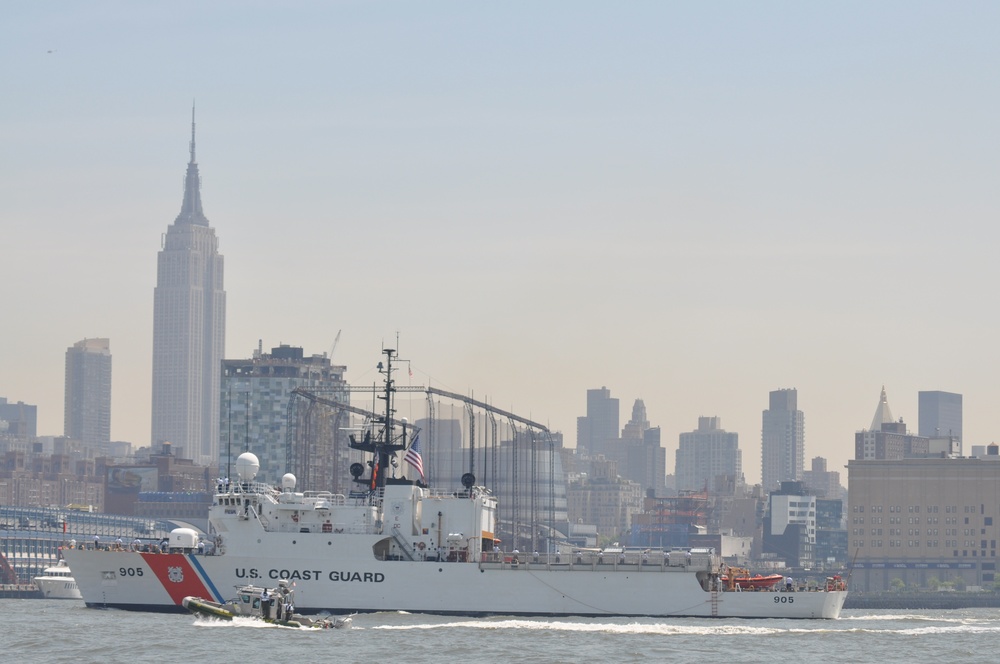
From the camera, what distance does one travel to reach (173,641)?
63.7m

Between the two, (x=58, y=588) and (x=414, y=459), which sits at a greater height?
(x=414, y=459)

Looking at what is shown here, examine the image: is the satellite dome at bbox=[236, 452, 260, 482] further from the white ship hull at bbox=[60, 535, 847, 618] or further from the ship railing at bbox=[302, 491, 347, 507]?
the white ship hull at bbox=[60, 535, 847, 618]

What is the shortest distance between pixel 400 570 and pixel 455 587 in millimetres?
2375

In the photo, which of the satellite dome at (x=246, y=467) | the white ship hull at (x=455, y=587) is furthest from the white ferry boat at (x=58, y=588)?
the white ship hull at (x=455, y=587)

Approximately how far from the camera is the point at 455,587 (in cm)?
7538

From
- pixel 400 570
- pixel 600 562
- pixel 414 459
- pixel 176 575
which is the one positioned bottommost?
pixel 176 575

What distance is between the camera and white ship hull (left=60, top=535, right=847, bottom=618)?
75.3 metres

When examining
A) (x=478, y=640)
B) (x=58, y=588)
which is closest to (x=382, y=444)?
(x=478, y=640)

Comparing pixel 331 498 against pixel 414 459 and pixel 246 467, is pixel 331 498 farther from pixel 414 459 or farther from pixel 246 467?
pixel 246 467

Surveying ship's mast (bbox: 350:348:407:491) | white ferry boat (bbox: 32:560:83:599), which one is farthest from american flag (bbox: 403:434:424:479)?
white ferry boat (bbox: 32:560:83:599)

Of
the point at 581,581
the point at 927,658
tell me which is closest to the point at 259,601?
the point at 581,581

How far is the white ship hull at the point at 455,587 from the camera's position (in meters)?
75.3

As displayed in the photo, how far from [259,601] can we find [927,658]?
2474cm

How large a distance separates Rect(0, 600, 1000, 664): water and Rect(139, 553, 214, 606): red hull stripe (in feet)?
4.16
